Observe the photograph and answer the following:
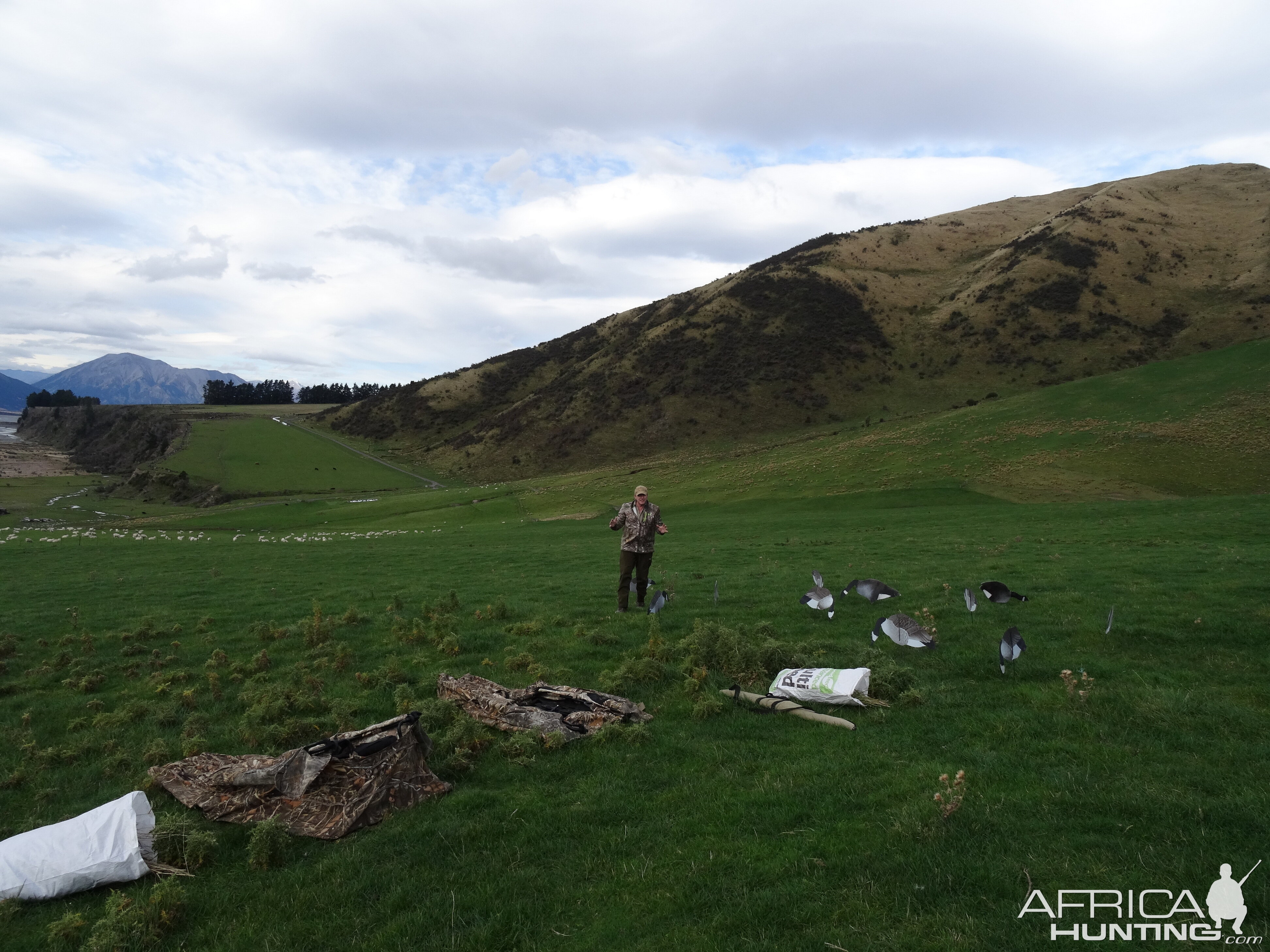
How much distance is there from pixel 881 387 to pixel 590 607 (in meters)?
87.2

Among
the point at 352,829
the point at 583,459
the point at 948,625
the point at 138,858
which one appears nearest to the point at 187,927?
the point at 138,858

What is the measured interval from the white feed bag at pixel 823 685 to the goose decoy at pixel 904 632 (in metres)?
2.24

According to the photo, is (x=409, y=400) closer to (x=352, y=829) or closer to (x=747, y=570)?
(x=747, y=570)

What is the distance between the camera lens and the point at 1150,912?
18.5ft

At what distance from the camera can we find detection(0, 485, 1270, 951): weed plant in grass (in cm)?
623

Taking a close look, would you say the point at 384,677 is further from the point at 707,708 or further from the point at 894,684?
the point at 894,684

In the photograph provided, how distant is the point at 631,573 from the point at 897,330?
335 ft

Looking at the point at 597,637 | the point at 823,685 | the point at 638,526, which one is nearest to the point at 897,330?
the point at 638,526

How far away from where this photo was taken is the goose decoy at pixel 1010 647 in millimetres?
11234

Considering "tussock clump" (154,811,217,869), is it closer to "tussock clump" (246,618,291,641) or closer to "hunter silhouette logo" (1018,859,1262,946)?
"hunter silhouette logo" (1018,859,1262,946)

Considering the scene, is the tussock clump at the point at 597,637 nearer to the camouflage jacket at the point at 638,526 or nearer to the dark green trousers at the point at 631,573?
the dark green trousers at the point at 631,573

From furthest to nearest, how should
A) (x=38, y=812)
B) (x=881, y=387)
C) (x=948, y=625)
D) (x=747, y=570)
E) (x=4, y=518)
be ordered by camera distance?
(x=881, y=387)
(x=4, y=518)
(x=747, y=570)
(x=948, y=625)
(x=38, y=812)

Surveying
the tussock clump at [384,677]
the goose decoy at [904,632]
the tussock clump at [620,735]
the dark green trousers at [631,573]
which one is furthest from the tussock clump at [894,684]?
the tussock clump at [384,677]

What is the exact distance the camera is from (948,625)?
1459 centimetres
